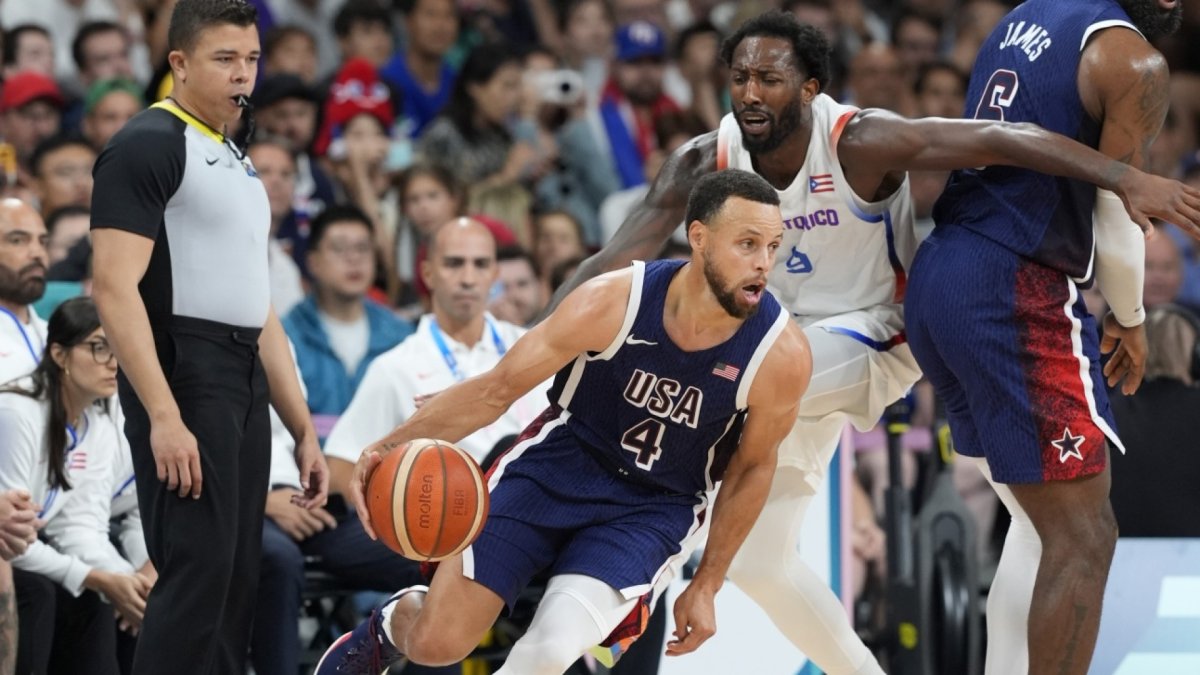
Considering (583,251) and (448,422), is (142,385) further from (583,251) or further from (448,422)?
(583,251)

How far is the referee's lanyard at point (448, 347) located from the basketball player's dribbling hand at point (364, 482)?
206cm

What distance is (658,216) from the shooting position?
5262mm

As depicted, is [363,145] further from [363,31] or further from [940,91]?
[940,91]

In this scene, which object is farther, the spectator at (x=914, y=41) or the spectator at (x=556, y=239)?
the spectator at (x=914, y=41)

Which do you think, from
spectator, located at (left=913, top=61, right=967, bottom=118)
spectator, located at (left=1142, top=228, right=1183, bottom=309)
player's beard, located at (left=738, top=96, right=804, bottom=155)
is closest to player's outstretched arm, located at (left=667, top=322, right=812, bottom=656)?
player's beard, located at (left=738, top=96, right=804, bottom=155)

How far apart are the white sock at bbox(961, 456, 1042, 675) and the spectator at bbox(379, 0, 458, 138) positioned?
576 centimetres

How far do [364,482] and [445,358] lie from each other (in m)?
2.18

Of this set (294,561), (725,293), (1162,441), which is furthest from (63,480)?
(1162,441)

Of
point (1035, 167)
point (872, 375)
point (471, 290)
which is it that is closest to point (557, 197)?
point (471, 290)

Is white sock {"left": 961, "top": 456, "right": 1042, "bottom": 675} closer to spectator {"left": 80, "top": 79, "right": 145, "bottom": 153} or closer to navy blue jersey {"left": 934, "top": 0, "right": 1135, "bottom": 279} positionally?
navy blue jersey {"left": 934, "top": 0, "right": 1135, "bottom": 279}

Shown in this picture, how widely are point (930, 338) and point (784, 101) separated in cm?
82

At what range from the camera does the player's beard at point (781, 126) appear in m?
4.99

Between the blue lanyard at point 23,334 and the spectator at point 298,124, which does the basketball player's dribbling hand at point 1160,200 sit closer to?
the blue lanyard at point 23,334

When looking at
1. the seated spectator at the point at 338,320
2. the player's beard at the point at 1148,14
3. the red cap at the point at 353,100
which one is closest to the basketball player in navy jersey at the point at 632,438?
the player's beard at the point at 1148,14
